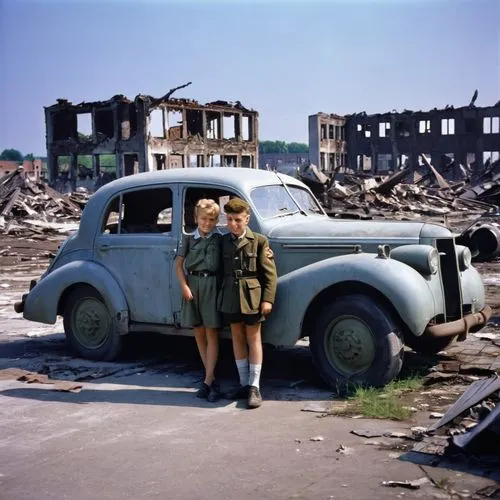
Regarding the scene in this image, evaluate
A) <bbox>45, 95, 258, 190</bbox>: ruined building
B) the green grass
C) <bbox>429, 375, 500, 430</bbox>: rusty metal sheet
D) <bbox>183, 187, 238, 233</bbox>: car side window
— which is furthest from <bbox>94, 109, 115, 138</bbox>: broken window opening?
<bbox>429, 375, 500, 430</bbox>: rusty metal sheet

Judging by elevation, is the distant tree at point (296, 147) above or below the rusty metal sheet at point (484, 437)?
above

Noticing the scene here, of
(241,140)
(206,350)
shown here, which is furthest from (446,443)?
(241,140)

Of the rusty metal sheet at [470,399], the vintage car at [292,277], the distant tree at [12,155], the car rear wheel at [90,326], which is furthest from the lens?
the distant tree at [12,155]

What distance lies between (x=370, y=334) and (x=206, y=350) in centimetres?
139

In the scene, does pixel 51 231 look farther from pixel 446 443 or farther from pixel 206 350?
pixel 446 443

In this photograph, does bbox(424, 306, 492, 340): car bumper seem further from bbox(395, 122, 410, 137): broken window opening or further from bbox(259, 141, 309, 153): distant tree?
bbox(259, 141, 309, 153): distant tree

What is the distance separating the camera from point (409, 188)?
125 feet

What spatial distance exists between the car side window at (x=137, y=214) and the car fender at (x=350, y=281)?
1.78m

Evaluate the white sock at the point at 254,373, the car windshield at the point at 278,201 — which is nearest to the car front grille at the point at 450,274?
the car windshield at the point at 278,201

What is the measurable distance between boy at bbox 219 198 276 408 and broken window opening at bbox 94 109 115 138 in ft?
153

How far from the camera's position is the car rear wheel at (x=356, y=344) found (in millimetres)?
5980

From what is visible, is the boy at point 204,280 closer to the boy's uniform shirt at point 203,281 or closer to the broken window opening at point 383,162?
the boy's uniform shirt at point 203,281

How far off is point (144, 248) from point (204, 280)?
1.33 m

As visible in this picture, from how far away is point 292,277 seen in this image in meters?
6.34
